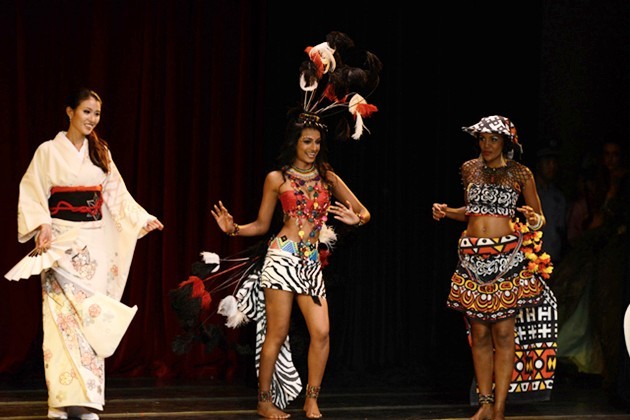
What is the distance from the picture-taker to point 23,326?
7.10 metres

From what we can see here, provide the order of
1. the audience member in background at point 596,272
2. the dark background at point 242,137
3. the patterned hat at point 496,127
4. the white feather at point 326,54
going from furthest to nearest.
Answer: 1. the audience member in background at point 596,272
2. the dark background at point 242,137
3. the white feather at point 326,54
4. the patterned hat at point 496,127

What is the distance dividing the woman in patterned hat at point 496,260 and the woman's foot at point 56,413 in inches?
83.1

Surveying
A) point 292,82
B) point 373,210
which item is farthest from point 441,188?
point 292,82

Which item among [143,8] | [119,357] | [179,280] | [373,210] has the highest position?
[143,8]

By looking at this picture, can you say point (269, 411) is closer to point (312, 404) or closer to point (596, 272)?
point (312, 404)

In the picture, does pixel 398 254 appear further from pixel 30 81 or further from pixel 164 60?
pixel 30 81

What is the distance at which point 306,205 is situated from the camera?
6.02m

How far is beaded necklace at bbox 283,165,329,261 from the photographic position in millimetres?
6016

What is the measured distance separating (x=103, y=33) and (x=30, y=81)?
1.78 ft

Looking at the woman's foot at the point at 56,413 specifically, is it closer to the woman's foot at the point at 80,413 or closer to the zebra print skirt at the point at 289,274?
the woman's foot at the point at 80,413

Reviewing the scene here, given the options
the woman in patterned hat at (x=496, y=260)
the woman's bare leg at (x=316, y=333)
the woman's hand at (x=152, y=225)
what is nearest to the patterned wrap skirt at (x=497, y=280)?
the woman in patterned hat at (x=496, y=260)

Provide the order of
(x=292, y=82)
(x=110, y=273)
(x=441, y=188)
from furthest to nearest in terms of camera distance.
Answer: (x=441, y=188), (x=292, y=82), (x=110, y=273)

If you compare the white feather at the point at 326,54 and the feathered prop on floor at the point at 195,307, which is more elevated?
the white feather at the point at 326,54

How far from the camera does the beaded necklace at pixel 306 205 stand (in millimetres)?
6016
